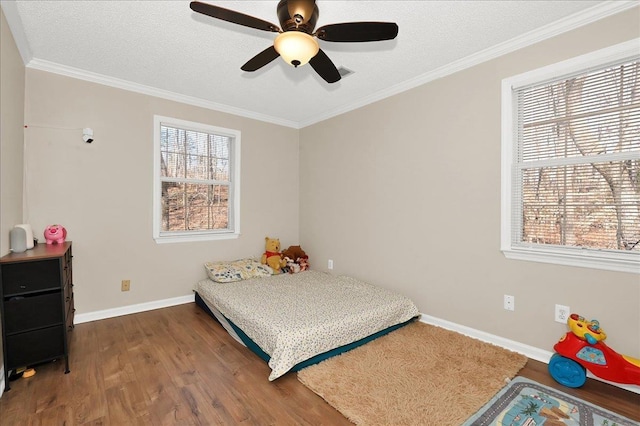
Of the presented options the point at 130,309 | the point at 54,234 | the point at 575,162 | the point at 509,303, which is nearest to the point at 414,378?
the point at 509,303

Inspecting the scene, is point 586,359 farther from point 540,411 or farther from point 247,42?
point 247,42

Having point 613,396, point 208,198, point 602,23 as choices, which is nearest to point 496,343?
point 613,396

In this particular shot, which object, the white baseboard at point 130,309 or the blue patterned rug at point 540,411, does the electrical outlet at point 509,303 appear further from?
the white baseboard at point 130,309

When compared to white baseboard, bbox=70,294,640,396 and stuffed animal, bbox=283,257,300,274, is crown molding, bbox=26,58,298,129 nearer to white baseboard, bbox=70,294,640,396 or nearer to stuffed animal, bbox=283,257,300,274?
stuffed animal, bbox=283,257,300,274

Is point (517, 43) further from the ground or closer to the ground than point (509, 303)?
further from the ground

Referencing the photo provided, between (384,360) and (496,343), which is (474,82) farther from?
(384,360)

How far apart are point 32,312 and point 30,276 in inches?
9.8

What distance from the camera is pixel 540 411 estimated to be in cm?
172

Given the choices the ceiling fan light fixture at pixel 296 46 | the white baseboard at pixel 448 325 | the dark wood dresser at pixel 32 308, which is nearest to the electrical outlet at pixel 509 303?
the white baseboard at pixel 448 325

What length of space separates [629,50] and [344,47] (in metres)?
1.93

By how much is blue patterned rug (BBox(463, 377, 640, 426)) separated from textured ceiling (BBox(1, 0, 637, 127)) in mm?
2542

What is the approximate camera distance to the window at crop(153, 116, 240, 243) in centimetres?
354

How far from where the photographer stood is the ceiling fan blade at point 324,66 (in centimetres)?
200

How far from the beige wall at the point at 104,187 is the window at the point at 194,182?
0.10 meters
